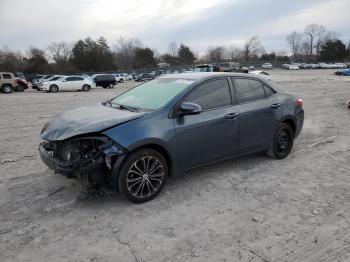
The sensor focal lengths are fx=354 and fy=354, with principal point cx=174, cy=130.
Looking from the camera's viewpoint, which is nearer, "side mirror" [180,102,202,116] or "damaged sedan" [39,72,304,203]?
"damaged sedan" [39,72,304,203]

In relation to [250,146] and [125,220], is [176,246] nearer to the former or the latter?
[125,220]

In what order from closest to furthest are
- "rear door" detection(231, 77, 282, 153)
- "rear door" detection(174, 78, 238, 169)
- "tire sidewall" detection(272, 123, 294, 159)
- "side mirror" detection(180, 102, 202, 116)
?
"side mirror" detection(180, 102, 202, 116) → "rear door" detection(174, 78, 238, 169) → "rear door" detection(231, 77, 282, 153) → "tire sidewall" detection(272, 123, 294, 159)

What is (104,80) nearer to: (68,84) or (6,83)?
(68,84)

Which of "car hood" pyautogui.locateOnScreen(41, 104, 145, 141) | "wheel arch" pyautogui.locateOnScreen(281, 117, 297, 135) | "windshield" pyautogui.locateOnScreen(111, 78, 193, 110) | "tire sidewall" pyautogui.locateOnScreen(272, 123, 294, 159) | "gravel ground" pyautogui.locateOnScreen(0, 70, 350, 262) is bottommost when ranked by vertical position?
"gravel ground" pyautogui.locateOnScreen(0, 70, 350, 262)

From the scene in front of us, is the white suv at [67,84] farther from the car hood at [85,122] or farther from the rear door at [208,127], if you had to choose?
the rear door at [208,127]

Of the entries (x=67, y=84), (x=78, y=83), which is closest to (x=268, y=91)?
(x=67, y=84)

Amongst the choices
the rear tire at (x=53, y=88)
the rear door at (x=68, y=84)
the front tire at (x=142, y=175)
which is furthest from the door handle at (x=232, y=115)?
the rear door at (x=68, y=84)

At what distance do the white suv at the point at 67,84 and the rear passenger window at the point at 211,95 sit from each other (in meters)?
27.8

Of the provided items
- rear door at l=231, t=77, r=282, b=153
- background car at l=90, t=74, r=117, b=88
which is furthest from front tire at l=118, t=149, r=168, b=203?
background car at l=90, t=74, r=117, b=88

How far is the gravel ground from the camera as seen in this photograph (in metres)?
3.47

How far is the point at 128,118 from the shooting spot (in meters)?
4.52

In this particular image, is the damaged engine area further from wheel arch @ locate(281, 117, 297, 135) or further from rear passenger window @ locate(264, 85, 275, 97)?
wheel arch @ locate(281, 117, 297, 135)

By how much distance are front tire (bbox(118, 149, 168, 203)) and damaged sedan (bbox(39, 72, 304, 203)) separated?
1 cm

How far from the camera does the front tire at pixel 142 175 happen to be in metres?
4.35
